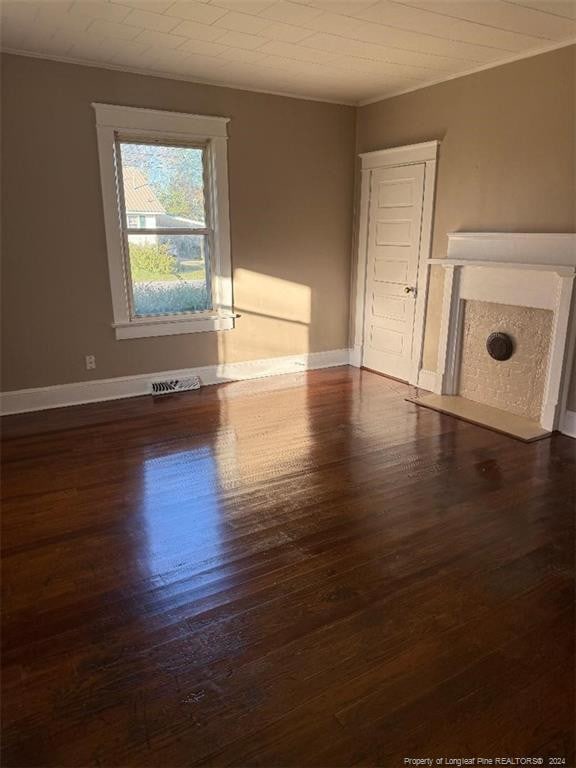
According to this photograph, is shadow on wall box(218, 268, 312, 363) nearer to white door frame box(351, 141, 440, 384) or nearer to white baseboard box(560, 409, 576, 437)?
white door frame box(351, 141, 440, 384)

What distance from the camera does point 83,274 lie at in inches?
166

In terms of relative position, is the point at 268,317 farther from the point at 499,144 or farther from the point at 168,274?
the point at 499,144

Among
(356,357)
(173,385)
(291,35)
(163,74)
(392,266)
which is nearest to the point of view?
(291,35)

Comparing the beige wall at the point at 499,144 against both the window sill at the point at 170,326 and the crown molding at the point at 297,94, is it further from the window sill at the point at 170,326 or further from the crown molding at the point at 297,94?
the window sill at the point at 170,326

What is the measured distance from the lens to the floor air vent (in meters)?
4.68

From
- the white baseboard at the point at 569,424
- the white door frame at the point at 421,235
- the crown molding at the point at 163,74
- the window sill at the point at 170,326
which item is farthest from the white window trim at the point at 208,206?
the white baseboard at the point at 569,424

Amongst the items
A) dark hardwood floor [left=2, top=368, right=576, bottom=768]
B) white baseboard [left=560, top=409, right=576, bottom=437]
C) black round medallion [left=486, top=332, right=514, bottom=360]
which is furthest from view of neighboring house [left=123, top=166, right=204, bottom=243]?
white baseboard [left=560, top=409, right=576, bottom=437]

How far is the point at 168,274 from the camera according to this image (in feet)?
15.3

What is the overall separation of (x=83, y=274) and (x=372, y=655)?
11.9 feet

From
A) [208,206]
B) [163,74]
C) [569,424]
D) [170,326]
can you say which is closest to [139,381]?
[170,326]

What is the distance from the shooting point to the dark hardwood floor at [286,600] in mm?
1499

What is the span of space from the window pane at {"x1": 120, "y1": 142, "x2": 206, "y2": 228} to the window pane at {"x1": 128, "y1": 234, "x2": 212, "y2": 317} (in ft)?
0.51

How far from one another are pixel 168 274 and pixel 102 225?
0.70 metres

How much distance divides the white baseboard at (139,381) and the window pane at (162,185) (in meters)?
1.35
